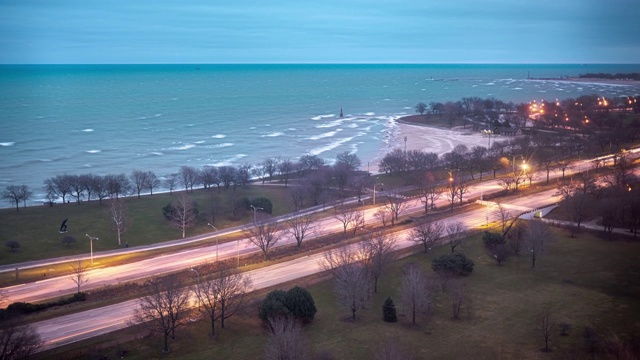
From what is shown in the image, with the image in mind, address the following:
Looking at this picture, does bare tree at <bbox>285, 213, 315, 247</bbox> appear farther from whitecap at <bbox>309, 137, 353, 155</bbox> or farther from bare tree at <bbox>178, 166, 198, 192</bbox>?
whitecap at <bbox>309, 137, 353, 155</bbox>

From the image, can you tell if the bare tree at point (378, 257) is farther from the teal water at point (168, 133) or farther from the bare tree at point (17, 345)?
the teal water at point (168, 133)

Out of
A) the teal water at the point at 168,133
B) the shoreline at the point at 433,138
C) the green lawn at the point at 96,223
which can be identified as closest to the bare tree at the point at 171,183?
the green lawn at the point at 96,223

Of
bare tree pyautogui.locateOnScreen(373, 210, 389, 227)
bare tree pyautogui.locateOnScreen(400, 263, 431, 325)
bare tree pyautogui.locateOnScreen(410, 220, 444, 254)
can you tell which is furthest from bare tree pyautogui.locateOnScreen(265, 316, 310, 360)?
bare tree pyautogui.locateOnScreen(373, 210, 389, 227)

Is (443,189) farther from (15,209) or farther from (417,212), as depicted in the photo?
(15,209)

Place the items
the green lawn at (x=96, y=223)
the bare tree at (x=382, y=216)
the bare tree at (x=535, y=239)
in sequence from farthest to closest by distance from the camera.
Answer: the bare tree at (x=382, y=216), the green lawn at (x=96, y=223), the bare tree at (x=535, y=239)

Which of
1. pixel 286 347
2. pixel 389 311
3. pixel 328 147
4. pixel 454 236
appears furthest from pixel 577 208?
pixel 328 147
